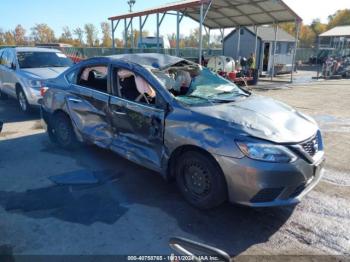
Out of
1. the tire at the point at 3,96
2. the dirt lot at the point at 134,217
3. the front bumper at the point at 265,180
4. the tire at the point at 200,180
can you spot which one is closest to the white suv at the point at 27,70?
the tire at the point at 3,96

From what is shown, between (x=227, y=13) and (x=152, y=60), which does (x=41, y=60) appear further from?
(x=227, y=13)

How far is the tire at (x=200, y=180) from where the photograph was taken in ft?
10.4

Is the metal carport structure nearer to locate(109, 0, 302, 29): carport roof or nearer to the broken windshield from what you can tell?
locate(109, 0, 302, 29): carport roof

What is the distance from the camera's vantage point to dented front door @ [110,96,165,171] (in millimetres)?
3695

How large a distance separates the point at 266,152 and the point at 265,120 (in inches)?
19.8

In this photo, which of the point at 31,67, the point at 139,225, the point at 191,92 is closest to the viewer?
the point at 139,225

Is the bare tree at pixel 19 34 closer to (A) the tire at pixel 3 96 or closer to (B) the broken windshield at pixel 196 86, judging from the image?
(A) the tire at pixel 3 96

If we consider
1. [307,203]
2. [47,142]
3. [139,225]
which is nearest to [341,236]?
[307,203]

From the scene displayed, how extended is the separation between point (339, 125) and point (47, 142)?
22.4 feet

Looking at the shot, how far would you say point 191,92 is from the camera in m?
3.99

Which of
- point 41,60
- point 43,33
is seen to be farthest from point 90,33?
point 41,60

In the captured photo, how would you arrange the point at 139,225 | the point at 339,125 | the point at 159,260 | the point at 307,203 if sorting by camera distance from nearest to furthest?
the point at 159,260, the point at 139,225, the point at 307,203, the point at 339,125

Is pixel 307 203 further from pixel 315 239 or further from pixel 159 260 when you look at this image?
pixel 159 260

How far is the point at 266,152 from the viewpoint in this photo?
2.91 meters
